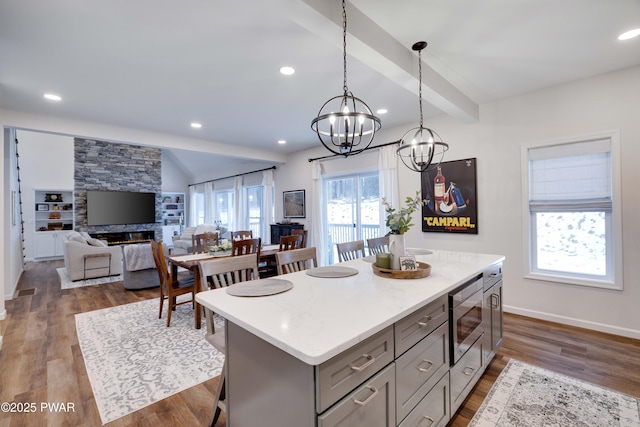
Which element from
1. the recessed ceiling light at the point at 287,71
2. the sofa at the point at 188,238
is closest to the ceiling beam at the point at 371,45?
the recessed ceiling light at the point at 287,71

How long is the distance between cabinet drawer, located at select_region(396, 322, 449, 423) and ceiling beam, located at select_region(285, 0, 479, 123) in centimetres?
188

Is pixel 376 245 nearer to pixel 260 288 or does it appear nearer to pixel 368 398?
pixel 260 288

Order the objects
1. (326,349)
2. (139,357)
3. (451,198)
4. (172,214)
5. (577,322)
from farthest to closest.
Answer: (172,214) < (451,198) < (577,322) < (139,357) < (326,349)

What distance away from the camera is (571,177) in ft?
10.3

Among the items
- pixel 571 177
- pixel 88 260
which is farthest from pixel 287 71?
pixel 88 260

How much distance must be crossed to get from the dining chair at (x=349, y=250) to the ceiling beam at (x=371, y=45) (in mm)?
1542

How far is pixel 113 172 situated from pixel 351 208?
736 centimetres

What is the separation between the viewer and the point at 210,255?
3816mm

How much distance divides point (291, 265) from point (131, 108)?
309 cm

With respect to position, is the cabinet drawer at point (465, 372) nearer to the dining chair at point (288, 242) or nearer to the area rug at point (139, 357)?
the area rug at point (139, 357)

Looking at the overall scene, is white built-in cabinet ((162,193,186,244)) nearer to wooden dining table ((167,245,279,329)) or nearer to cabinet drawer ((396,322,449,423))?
wooden dining table ((167,245,279,329))

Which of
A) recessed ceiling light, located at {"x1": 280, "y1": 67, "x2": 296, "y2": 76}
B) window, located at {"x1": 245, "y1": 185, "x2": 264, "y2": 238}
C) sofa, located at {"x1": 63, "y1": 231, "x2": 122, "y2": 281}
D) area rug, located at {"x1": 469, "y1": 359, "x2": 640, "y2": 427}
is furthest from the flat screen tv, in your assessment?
area rug, located at {"x1": 469, "y1": 359, "x2": 640, "y2": 427}

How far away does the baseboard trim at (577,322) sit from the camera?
9.25 ft

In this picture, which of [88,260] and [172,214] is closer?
[88,260]
